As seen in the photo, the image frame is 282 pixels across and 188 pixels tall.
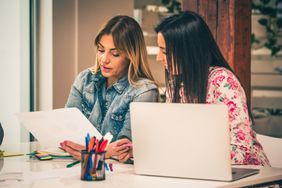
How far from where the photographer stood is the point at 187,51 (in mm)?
2480

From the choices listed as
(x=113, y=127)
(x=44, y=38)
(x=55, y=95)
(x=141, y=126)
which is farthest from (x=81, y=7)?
(x=141, y=126)

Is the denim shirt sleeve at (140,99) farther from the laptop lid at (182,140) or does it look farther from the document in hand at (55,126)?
the laptop lid at (182,140)

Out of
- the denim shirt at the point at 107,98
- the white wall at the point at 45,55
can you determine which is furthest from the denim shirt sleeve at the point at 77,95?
the white wall at the point at 45,55

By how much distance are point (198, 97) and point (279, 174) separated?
1.66ft

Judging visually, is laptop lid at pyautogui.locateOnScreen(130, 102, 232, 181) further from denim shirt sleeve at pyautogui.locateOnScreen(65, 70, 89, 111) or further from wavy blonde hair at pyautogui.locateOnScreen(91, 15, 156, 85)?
denim shirt sleeve at pyautogui.locateOnScreen(65, 70, 89, 111)

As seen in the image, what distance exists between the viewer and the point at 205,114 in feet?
6.19

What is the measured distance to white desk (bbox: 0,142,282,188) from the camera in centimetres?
194

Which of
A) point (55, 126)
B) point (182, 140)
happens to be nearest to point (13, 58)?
point (55, 126)

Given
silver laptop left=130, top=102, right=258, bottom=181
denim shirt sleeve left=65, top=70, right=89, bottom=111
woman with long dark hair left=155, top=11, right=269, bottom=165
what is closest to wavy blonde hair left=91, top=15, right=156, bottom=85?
denim shirt sleeve left=65, top=70, right=89, bottom=111

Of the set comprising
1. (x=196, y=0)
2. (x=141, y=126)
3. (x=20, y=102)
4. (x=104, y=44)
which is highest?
(x=196, y=0)

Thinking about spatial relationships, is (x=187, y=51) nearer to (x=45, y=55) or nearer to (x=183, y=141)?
Result: (x=183, y=141)

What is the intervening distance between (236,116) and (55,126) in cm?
72

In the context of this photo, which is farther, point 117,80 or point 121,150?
point 117,80

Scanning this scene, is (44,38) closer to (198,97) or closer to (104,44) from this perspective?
(104,44)
